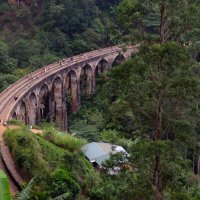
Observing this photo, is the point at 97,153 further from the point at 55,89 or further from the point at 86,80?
the point at 86,80

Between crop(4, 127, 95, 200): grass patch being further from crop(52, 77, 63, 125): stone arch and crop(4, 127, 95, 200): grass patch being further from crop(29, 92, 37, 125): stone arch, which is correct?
crop(52, 77, 63, 125): stone arch

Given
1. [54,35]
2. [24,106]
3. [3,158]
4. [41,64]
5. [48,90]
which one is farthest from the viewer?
[54,35]

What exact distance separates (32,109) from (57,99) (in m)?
7.88

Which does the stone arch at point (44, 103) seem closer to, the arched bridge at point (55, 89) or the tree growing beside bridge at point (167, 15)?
the arched bridge at point (55, 89)

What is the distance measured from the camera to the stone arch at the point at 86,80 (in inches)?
2321

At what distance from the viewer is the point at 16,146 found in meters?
24.4

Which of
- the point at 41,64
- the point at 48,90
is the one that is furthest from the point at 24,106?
the point at 41,64

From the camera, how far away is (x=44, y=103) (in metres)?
50.9

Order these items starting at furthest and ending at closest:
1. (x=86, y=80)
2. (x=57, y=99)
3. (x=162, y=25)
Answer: (x=86, y=80) < (x=57, y=99) < (x=162, y=25)

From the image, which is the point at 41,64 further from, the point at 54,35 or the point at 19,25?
the point at 19,25

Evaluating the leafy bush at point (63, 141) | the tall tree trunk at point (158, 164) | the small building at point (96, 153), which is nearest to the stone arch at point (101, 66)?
the small building at point (96, 153)

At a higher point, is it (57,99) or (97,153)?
(57,99)

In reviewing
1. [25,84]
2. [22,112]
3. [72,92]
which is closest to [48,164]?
[22,112]

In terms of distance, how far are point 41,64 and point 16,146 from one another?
34.4 m
